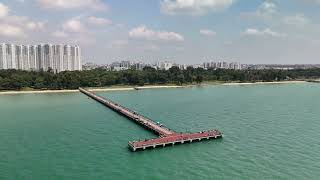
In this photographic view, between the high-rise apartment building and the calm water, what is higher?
the high-rise apartment building

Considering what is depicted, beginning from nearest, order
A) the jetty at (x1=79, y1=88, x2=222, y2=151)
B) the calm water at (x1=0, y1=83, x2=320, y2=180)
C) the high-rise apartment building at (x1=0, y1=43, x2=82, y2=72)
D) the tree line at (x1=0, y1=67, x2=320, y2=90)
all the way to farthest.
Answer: the calm water at (x1=0, y1=83, x2=320, y2=180), the jetty at (x1=79, y1=88, x2=222, y2=151), the tree line at (x1=0, y1=67, x2=320, y2=90), the high-rise apartment building at (x1=0, y1=43, x2=82, y2=72)

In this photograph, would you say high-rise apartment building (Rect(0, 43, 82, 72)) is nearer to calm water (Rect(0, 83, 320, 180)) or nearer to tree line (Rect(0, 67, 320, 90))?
tree line (Rect(0, 67, 320, 90))

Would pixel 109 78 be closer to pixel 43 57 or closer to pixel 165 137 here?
pixel 165 137

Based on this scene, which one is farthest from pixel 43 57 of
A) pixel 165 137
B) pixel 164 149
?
pixel 164 149

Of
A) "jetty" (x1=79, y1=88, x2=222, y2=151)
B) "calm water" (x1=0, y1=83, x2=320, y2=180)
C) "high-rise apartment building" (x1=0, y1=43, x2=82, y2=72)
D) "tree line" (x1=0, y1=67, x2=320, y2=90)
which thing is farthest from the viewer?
"high-rise apartment building" (x1=0, y1=43, x2=82, y2=72)

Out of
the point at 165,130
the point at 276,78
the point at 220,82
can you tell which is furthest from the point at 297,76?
the point at 165,130

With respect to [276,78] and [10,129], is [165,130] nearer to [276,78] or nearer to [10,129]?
[10,129]

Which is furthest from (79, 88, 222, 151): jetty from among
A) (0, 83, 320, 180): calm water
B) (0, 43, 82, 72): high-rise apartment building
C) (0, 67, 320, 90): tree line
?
(0, 43, 82, 72): high-rise apartment building
